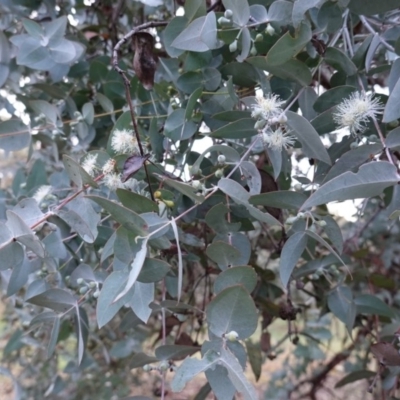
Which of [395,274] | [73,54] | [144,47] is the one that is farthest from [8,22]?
[395,274]

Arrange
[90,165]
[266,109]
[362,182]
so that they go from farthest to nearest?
[90,165] < [266,109] < [362,182]

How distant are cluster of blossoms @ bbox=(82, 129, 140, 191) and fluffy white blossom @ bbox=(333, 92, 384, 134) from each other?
250 millimetres

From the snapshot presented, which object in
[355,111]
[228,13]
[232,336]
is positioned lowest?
[232,336]

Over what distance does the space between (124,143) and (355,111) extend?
0.28 meters

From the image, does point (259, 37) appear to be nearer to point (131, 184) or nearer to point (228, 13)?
point (228, 13)

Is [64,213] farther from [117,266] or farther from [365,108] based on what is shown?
[365,108]

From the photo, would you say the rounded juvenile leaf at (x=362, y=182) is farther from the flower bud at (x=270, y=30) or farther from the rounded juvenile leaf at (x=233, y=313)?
the flower bud at (x=270, y=30)

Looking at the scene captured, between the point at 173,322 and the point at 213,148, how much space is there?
0.37 meters

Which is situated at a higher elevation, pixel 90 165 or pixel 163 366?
pixel 90 165

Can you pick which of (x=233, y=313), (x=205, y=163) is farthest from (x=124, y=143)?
(x=233, y=313)

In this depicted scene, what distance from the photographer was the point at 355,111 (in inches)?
21.5

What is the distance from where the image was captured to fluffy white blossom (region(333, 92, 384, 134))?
1.79ft

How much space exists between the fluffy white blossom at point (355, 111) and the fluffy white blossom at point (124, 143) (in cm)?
25

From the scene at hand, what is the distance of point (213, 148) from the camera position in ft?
1.91
